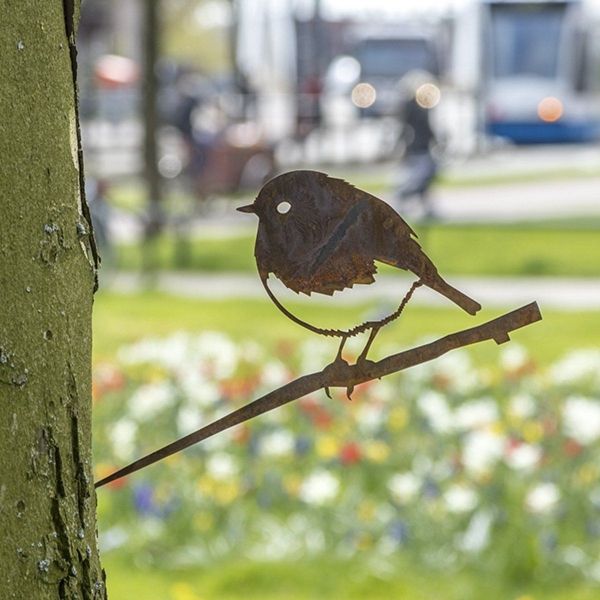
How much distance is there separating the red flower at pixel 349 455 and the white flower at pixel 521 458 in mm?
482

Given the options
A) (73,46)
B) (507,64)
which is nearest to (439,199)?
(507,64)

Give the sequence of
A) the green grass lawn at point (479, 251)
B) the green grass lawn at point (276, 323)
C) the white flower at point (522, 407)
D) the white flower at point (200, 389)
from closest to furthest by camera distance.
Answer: the white flower at point (522, 407), the white flower at point (200, 389), the green grass lawn at point (276, 323), the green grass lawn at point (479, 251)

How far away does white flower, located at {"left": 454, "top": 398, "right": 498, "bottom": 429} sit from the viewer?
4605 millimetres

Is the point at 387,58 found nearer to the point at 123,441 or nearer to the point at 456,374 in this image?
the point at 456,374

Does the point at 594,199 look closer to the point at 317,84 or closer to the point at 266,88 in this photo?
the point at 317,84

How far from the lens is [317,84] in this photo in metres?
25.9

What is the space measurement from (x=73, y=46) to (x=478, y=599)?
8.79 feet

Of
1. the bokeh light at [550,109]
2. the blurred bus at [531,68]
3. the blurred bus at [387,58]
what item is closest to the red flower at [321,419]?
the blurred bus at [531,68]

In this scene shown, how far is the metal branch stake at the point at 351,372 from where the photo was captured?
1478 millimetres

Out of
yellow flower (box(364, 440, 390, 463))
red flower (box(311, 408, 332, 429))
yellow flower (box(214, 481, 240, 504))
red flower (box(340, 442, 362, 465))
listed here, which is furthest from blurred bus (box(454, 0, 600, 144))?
yellow flower (box(214, 481, 240, 504))

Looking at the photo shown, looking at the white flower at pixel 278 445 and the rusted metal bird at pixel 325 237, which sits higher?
the rusted metal bird at pixel 325 237

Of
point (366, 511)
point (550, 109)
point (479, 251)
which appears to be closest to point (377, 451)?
point (366, 511)

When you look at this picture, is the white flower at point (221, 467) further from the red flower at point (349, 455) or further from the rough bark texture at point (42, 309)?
the rough bark texture at point (42, 309)

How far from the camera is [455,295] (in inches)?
61.1
